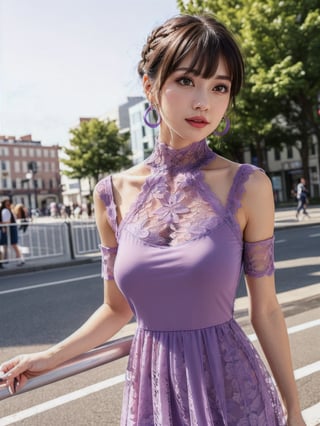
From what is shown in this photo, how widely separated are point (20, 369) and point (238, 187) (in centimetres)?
76

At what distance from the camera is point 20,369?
1.45 metres

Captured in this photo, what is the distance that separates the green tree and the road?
4342 centimetres

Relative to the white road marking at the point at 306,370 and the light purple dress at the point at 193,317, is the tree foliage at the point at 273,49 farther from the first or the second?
the light purple dress at the point at 193,317

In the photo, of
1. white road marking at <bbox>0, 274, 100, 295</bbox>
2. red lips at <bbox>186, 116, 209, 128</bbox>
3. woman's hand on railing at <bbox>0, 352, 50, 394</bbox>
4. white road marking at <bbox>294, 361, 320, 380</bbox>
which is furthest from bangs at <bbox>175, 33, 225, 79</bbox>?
white road marking at <bbox>0, 274, 100, 295</bbox>

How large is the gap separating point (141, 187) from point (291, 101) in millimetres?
34809

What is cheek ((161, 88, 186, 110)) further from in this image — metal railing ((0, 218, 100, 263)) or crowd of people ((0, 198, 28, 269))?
metal railing ((0, 218, 100, 263))

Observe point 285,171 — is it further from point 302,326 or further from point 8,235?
point 302,326

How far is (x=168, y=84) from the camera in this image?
1.53 meters

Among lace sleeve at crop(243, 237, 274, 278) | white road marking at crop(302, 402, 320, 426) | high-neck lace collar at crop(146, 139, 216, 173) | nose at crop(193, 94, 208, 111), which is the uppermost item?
nose at crop(193, 94, 208, 111)

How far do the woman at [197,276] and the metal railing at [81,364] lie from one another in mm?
34

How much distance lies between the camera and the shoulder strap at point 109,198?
167 centimetres

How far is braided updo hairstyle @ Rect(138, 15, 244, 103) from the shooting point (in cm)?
148

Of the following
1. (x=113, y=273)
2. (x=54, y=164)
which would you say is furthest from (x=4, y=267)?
(x=54, y=164)

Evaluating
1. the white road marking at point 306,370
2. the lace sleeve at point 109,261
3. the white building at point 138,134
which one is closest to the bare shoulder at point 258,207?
the lace sleeve at point 109,261
